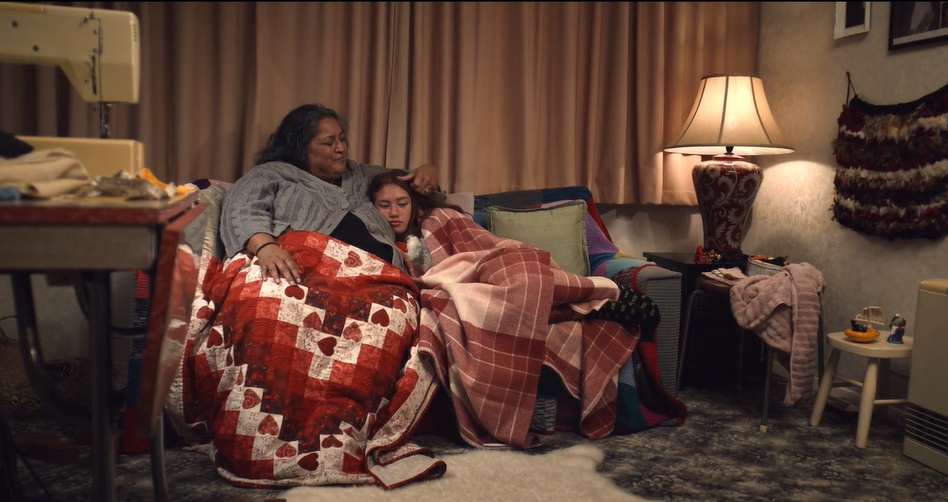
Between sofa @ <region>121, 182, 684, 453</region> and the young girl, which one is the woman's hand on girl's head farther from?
the young girl

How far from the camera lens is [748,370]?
2.90 meters

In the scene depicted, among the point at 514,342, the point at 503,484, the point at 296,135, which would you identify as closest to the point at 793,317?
the point at 514,342

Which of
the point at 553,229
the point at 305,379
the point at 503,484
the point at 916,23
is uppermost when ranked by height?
the point at 916,23

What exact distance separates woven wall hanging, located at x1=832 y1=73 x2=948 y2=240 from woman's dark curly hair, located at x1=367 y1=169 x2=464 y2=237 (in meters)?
1.48

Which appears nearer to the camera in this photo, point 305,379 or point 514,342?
point 305,379

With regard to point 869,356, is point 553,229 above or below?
above

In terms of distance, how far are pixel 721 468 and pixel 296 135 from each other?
180cm

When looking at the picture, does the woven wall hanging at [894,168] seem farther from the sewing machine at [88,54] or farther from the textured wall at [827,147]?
the sewing machine at [88,54]

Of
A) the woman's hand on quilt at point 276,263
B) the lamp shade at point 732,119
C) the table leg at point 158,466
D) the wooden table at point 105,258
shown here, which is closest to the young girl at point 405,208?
the woman's hand on quilt at point 276,263

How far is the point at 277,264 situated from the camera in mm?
2014

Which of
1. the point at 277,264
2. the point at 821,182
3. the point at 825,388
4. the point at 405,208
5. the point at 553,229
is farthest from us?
the point at 821,182

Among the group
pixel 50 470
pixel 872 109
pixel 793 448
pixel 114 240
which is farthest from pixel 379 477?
pixel 872 109

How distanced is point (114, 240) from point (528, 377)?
135 centimetres

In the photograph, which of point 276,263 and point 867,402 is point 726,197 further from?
point 276,263
